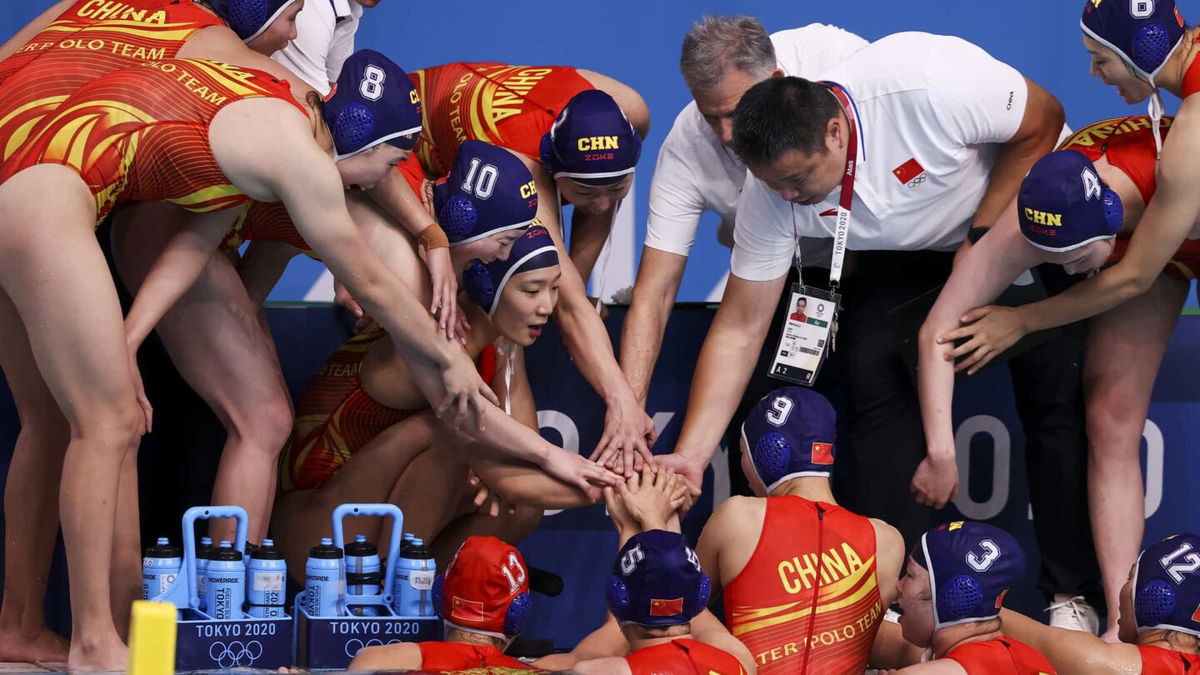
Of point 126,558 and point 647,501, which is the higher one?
point 647,501

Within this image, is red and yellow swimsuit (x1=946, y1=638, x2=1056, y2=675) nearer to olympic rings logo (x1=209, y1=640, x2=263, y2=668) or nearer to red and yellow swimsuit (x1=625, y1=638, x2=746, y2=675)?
red and yellow swimsuit (x1=625, y1=638, x2=746, y2=675)

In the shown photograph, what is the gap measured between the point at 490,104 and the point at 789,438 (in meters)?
1.43

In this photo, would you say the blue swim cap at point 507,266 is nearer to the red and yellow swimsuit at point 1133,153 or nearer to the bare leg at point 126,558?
the bare leg at point 126,558

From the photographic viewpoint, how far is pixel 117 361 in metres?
3.55

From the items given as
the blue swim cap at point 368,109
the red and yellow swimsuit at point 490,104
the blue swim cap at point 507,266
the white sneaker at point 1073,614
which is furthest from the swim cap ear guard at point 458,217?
the white sneaker at point 1073,614

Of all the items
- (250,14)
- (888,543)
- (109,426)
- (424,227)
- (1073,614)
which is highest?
(250,14)

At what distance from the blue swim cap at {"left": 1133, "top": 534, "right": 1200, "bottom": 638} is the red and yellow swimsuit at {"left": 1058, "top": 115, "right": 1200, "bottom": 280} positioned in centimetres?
95

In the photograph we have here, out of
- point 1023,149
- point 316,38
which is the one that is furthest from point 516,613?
point 316,38

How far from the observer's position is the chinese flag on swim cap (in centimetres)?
366

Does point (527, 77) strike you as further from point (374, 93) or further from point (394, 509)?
point (394, 509)

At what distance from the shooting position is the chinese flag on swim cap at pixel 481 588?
366 centimetres

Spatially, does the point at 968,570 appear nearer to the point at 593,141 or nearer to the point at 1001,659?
the point at 1001,659

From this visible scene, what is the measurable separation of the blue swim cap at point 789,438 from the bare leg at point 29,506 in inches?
68.2

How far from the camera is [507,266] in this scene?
4.18 meters
